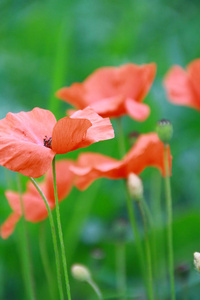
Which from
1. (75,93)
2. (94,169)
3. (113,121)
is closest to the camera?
(94,169)

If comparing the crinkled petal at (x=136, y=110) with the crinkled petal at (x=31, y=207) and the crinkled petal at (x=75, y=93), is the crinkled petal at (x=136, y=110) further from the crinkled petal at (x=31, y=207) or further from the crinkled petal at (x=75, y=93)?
the crinkled petal at (x=31, y=207)

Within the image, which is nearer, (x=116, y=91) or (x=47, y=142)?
(x=47, y=142)

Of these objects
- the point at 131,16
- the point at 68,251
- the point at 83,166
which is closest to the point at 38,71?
the point at 131,16

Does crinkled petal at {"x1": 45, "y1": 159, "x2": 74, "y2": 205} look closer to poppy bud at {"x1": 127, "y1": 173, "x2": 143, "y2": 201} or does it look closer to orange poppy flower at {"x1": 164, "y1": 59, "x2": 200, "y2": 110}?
poppy bud at {"x1": 127, "y1": 173, "x2": 143, "y2": 201}

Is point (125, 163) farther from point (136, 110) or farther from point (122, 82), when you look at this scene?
point (122, 82)

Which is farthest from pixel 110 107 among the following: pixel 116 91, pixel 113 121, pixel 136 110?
pixel 113 121

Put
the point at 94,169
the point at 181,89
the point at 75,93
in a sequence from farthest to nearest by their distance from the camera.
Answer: the point at 181,89 → the point at 75,93 → the point at 94,169

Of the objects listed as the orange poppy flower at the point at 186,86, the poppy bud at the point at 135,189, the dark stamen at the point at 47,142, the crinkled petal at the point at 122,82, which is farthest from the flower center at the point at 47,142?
the orange poppy flower at the point at 186,86
